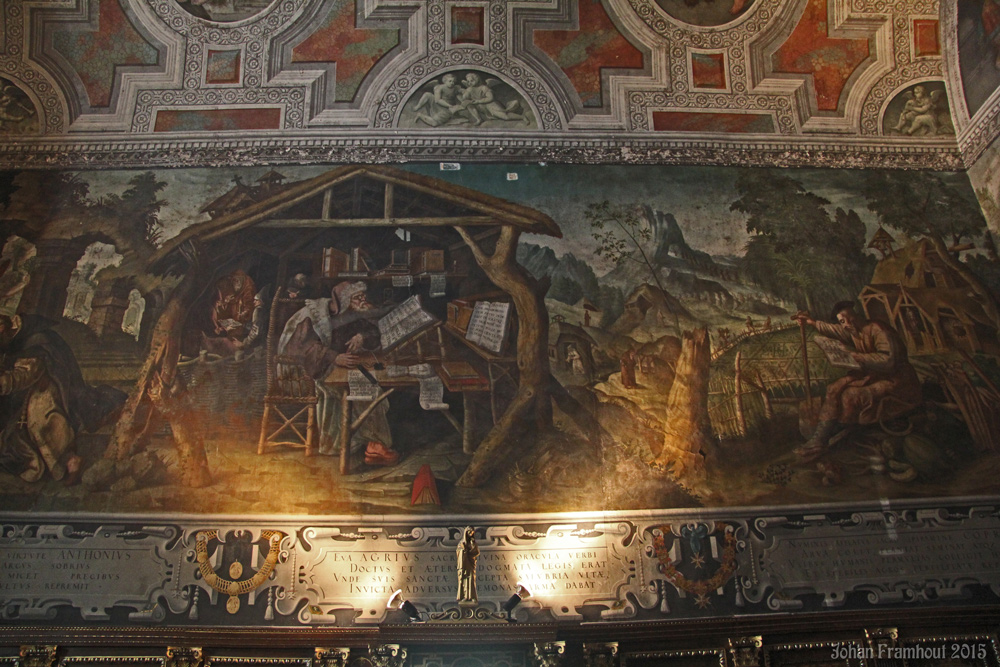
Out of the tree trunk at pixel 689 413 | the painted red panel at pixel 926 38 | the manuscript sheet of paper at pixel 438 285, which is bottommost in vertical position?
the tree trunk at pixel 689 413

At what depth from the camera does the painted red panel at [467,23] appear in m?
9.62

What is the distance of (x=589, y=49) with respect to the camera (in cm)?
973

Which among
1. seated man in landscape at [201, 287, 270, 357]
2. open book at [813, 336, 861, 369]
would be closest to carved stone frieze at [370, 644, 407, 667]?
seated man in landscape at [201, 287, 270, 357]

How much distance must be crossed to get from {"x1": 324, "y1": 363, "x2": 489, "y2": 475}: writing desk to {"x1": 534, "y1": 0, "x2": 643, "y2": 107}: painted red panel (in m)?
3.90

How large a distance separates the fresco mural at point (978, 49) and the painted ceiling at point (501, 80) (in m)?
0.02

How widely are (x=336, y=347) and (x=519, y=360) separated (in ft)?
6.15

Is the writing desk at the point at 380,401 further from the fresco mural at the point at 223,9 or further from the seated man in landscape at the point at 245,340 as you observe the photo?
the fresco mural at the point at 223,9

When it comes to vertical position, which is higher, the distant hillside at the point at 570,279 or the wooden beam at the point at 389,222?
the wooden beam at the point at 389,222

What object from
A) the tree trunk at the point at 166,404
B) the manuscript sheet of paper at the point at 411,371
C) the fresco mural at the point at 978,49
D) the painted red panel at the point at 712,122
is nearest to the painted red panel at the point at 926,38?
the fresco mural at the point at 978,49

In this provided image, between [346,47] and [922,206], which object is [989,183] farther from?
[346,47]

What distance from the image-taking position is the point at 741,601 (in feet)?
23.1

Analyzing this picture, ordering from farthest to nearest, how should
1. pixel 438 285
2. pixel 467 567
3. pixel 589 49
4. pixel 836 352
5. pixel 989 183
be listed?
pixel 589 49, pixel 989 183, pixel 438 285, pixel 836 352, pixel 467 567

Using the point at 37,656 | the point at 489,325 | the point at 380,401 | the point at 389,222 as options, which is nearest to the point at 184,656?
the point at 37,656

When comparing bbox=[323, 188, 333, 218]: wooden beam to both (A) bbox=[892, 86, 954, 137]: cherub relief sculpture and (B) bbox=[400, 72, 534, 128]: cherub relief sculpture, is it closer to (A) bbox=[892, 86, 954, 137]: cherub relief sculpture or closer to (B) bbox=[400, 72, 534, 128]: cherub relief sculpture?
(B) bbox=[400, 72, 534, 128]: cherub relief sculpture
